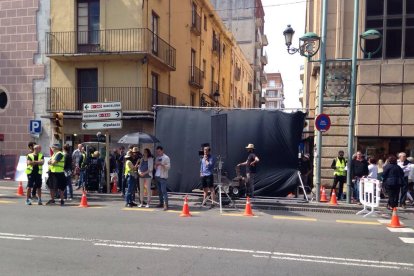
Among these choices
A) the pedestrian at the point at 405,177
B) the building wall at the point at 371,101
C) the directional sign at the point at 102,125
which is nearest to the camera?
the pedestrian at the point at 405,177

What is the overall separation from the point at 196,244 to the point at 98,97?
15214 millimetres

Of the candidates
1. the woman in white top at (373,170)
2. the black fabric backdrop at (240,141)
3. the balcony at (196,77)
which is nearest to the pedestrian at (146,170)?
the black fabric backdrop at (240,141)

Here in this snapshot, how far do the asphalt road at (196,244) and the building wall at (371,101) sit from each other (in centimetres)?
447

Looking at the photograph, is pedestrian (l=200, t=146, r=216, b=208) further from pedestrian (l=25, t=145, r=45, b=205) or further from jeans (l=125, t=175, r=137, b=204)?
pedestrian (l=25, t=145, r=45, b=205)

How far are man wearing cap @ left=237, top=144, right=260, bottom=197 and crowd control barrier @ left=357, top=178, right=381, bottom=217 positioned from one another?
3137mm

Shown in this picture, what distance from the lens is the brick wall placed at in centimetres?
2144

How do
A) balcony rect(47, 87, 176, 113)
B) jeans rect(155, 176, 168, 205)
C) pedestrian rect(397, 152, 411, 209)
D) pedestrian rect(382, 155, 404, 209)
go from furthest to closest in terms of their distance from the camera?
balcony rect(47, 87, 176, 113) → pedestrian rect(397, 152, 411, 209) → jeans rect(155, 176, 168, 205) → pedestrian rect(382, 155, 404, 209)

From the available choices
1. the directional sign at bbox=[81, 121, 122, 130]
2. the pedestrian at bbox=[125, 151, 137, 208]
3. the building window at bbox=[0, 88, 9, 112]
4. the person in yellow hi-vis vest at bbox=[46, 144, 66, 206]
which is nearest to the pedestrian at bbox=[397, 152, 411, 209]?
the pedestrian at bbox=[125, 151, 137, 208]

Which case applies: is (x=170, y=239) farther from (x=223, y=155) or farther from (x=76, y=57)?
(x=76, y=57)

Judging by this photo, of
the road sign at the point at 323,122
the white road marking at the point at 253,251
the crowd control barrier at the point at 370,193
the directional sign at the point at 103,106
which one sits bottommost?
the white road marking at the point at 253,251

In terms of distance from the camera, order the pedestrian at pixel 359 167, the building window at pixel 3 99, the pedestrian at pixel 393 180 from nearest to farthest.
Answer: the pedestrian at pixel 393 180
the pedestrian at pixel 359 167
the building window at pixel 3 99

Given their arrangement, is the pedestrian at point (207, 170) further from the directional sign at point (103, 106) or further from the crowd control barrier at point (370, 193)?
the crowd control barrier at point (370, 193)

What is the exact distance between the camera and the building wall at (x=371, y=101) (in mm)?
14375

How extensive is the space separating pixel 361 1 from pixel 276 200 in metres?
8.23
